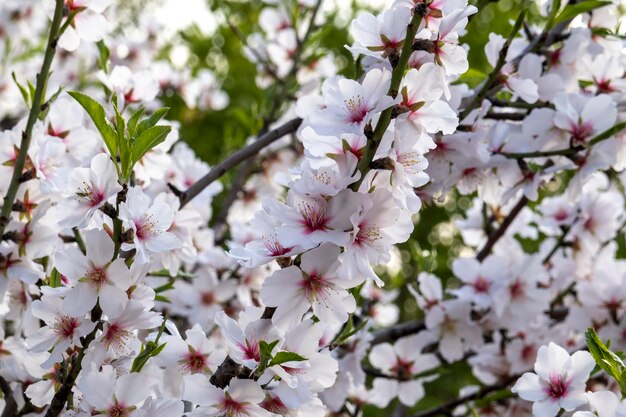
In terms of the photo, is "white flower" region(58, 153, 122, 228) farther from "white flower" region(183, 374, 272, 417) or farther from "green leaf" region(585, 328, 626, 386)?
"green leaf" region(585, 328, 626, 386)

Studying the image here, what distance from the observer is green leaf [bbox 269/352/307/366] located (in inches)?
46.2

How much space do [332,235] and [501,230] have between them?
1184 millimetres

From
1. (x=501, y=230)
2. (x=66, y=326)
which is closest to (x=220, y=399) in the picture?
(x=66, y=326)

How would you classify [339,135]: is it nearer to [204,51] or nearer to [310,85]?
[310,85]

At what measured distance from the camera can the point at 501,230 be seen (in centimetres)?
226

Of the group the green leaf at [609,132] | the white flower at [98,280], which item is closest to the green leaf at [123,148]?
the white flower at [98,280]

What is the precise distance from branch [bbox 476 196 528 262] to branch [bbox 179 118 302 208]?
738mm

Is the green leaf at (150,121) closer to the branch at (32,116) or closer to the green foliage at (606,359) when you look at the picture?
the branch at (32,116)

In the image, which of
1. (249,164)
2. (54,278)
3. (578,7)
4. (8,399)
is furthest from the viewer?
(249,164)

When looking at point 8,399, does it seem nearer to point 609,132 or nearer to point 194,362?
point 194,362

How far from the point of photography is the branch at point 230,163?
1.70 meters

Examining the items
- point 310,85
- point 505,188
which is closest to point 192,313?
point 310,85

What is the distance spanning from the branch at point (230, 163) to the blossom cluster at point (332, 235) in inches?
0.7

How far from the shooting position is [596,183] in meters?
2.30
